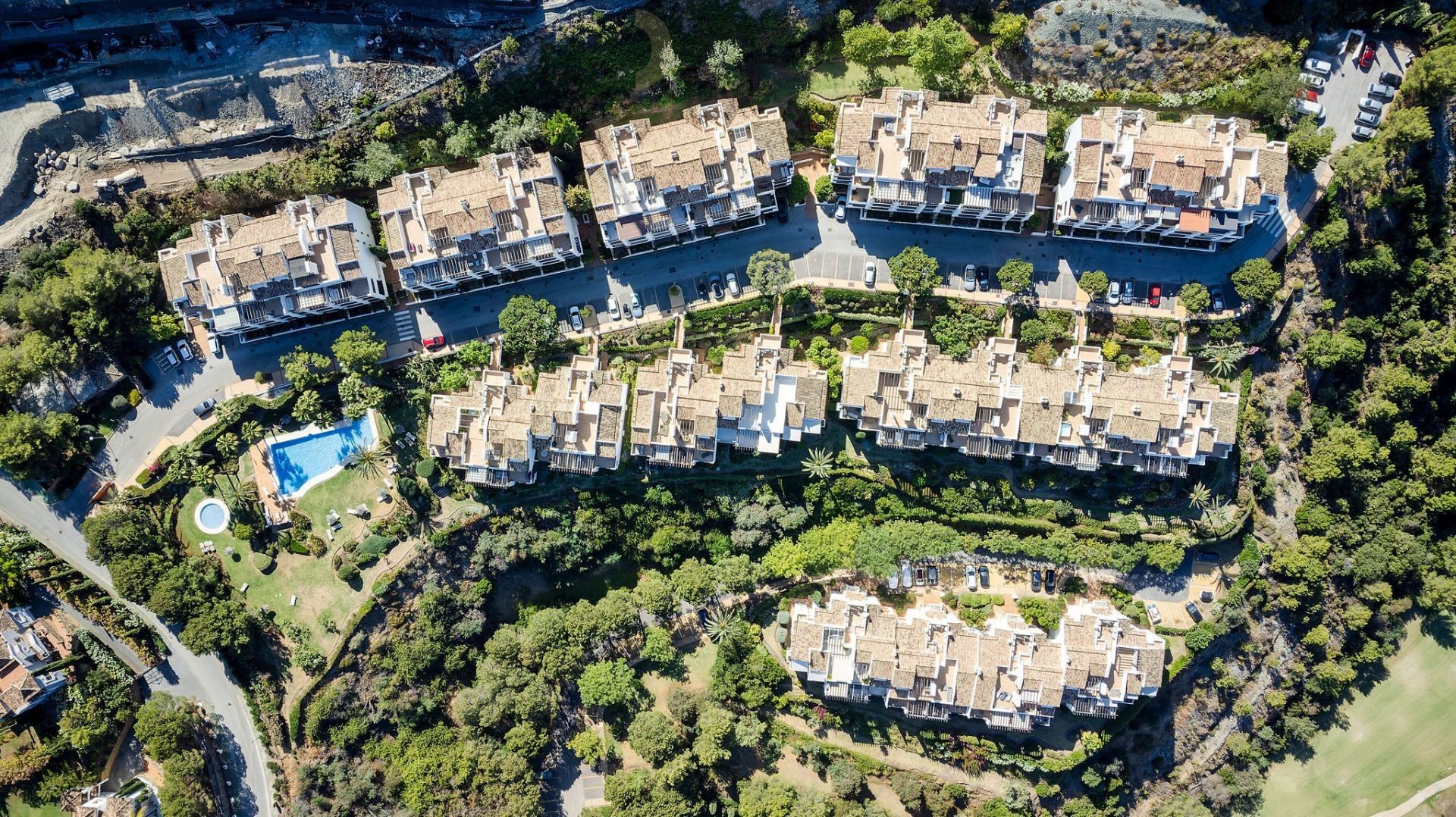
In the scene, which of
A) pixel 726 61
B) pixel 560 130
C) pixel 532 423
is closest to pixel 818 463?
pixel 532 423

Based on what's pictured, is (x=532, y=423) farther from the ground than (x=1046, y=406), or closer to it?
farther from the ground

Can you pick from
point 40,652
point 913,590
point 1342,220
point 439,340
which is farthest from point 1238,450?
point 40,652

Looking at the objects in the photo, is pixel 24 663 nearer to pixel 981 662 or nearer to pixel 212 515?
pixel 212 515

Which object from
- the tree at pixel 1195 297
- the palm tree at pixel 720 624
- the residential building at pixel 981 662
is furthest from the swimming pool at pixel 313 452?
the tree at pixel 1195 297

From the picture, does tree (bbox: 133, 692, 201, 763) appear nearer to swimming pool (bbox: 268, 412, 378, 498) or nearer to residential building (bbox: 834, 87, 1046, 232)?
swimming pool (bbox: 268, 412, 378, 498)

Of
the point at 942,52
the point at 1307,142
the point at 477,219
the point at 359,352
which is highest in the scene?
the point at 942,52

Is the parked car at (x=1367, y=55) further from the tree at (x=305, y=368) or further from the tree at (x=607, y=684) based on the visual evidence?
the tree at (x=305, y=368)
